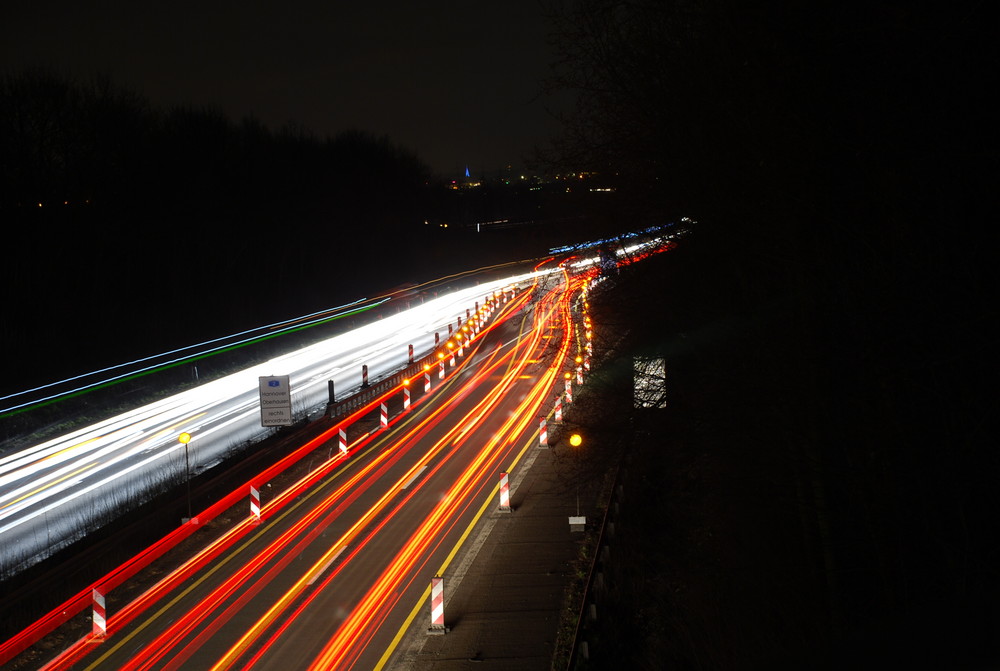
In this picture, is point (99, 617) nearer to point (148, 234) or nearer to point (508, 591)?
point (508, 591)

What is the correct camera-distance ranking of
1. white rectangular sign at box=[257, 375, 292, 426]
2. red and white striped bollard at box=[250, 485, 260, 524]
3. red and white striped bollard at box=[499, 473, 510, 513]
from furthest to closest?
white rectangular sign at box=[257, 375, 292, 426], red and white striped bollard at box=[499, 473, 510, 513], red and white striped bollard at box=[250, 485, 260, 524]

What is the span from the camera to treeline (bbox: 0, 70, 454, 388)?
123 ft

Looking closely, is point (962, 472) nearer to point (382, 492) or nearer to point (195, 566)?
point (195, 566)

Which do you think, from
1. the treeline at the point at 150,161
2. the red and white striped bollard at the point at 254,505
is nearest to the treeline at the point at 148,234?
the treeline at the point at 150,161

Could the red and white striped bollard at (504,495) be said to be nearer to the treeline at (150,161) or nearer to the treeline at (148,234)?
the treeline at (148,234)

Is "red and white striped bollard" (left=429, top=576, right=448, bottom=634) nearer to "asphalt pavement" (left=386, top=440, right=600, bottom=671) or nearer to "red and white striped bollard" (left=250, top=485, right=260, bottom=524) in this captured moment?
"asphalt pavement" (left=386, top=440, right=600, bottom=671)

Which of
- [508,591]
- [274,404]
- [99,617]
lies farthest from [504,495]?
[274,404]

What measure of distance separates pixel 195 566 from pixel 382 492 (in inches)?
189

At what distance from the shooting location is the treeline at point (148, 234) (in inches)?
1474

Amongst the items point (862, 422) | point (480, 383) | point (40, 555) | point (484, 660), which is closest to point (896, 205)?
point (862, 422)

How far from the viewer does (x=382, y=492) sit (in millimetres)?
17406

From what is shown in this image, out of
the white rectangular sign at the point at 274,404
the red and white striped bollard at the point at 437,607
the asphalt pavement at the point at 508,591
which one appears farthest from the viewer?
the white rectangular sign at the point at 274,404

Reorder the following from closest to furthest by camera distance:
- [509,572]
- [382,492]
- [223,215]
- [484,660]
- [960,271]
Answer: [960,271] < [484,660] < [509,572] < [382,492] < [223,215]

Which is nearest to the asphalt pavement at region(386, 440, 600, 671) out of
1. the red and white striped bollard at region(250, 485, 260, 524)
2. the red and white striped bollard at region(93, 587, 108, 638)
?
the red and white striped bollard at region(93, 587, 108, 638)
